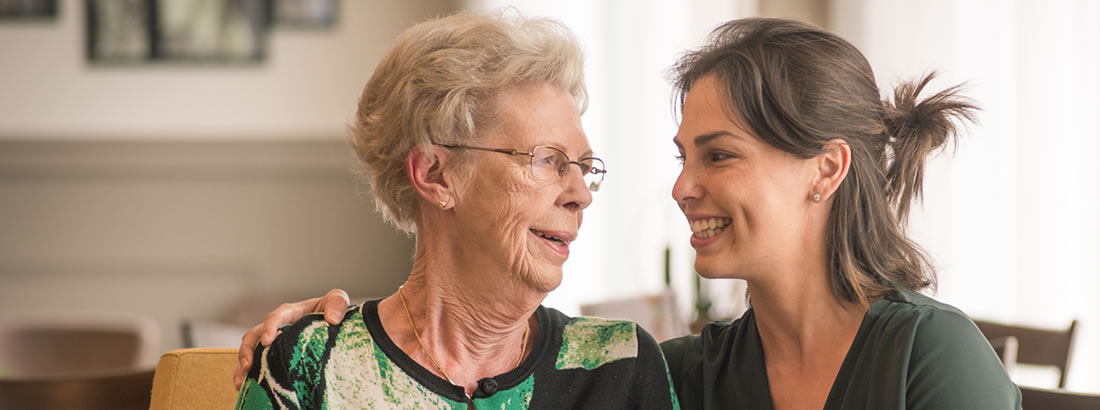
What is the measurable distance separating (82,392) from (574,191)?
1035 mm

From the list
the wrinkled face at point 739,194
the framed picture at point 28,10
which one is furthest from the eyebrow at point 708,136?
the framed picture at point 28,10

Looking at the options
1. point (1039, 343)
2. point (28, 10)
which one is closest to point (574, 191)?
point (1039, 343)

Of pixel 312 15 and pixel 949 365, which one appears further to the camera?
pixel 312 15

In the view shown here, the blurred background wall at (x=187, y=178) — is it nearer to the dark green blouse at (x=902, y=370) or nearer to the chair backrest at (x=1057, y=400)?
the dark green blouse at (x=902, y=370)

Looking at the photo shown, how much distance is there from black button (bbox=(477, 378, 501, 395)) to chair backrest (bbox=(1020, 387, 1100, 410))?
0.89 m

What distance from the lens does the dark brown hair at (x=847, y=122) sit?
5.09ft

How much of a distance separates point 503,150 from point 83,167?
3.70m

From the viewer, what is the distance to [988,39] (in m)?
3.32

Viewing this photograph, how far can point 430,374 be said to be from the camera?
1.52m

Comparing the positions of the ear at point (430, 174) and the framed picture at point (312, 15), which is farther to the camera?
the framed picture at point (312, 15)

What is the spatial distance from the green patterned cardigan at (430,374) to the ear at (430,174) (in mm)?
197

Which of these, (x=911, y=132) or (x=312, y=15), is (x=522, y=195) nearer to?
(x=911, y=132)

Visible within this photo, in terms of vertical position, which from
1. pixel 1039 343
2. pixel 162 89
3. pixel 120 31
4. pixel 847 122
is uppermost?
pixel 120 31

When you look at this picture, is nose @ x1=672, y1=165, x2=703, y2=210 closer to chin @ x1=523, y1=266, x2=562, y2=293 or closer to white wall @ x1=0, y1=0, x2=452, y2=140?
chin @ x1=523, y1=266, x2=562, y2=293
